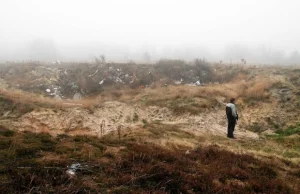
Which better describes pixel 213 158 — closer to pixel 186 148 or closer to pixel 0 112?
pixel 186 148

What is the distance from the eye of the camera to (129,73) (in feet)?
107

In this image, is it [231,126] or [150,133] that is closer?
[150,133]

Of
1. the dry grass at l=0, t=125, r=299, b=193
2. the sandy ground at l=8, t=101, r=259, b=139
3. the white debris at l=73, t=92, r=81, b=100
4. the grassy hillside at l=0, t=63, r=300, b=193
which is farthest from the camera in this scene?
the white debris at l=73, t=92, r=81, b=100

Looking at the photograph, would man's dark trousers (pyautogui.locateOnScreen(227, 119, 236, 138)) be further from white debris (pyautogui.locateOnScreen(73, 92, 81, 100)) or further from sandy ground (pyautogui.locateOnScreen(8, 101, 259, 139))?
white debris (pyautogui.locateOnScreen(73, 92, 81, 100))

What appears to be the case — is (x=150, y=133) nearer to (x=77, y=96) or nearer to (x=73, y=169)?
(x=73, y=169)

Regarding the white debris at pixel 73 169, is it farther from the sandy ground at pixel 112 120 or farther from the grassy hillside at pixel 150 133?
the sandy ground at pixel 112 120

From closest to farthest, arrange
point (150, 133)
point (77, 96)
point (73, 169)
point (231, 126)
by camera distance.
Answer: point (73, 169)
point (150, 133)
point (231, 126)
point (77, 96)

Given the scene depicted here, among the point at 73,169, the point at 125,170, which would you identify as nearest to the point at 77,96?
the point at 73,169

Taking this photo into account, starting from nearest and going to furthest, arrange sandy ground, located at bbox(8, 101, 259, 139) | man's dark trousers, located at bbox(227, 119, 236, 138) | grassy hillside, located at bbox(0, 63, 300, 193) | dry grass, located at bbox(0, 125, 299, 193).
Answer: dry grass, located at bbox(0, 125, 299, 193) < grassy hillside, located at bbox(0, 63, 300, 193) < man's dark trousers, located at bbox(227, 119, 236, 138) < sandy ground, located at bbox(8, 101, 259, 139)

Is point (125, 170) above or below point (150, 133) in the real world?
above

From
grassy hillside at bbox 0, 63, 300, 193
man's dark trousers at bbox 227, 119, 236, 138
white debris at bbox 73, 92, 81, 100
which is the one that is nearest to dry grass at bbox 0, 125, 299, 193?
grassy hillside at bbox 0, 63, 300, 193

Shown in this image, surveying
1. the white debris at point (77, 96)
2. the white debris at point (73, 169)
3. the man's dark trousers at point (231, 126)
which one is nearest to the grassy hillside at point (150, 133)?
the white debris at point (73, 169)

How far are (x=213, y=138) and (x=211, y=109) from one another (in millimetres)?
6191

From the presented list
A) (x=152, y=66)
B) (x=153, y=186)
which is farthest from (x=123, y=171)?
(x=152, y=66)
